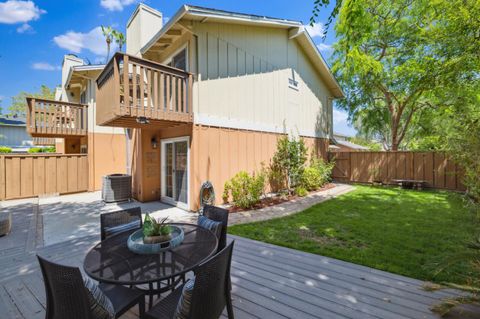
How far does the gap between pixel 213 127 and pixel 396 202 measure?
693 cm

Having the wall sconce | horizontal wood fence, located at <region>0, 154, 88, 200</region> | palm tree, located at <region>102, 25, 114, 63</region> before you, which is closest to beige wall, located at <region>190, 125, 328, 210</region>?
the wall sconce

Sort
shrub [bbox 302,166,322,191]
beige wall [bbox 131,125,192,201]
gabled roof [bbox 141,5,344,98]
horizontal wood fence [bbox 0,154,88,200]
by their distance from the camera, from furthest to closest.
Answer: shrub [bbox 302,166,322,191]
horizontal wood fence [bbox 0,154,88,200]
beige wall [bbox 131,125,192,201]
gabled roof [bbox 141,5,344,98]

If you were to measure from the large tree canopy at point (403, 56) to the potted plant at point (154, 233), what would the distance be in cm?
783

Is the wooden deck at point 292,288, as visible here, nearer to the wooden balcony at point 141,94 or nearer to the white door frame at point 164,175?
the wooden balcony at point 141,94

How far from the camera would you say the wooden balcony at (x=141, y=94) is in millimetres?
5184

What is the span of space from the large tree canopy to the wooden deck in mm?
6853

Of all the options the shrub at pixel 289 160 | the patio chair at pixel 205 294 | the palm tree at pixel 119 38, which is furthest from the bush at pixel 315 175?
the palm tree at pixel 119 38

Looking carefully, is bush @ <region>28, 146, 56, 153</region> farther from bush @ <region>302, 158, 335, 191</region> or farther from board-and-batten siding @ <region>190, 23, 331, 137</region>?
bush @ <region>302, 158, 335, 191</region>

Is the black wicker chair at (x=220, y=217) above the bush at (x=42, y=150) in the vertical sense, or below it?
below

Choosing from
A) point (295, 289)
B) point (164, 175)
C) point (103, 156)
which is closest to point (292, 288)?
point (295, 289)

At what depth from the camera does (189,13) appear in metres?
6.02

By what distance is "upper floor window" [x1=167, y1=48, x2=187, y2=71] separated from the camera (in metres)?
7.16

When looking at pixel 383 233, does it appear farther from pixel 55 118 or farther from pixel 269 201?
pixel 55 118

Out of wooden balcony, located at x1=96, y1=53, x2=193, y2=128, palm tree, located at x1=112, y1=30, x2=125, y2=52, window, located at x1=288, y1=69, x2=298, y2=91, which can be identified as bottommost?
wooden balcony, located at x1=96, y1=53, x2=193, y2=128
